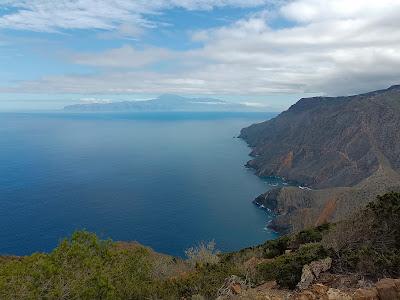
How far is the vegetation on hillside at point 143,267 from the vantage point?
17009mm

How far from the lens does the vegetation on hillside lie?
17009 mm

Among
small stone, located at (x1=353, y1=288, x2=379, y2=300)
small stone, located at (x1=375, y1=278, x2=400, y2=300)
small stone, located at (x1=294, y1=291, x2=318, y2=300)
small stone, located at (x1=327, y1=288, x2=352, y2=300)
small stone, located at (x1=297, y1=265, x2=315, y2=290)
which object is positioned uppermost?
small stone, located at (x1=375, y1=278, x2=400, y2=300)

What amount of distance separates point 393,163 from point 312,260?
185101 mm

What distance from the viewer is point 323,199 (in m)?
141

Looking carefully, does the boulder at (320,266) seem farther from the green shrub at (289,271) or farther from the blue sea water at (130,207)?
the blue sea water at (130,207)

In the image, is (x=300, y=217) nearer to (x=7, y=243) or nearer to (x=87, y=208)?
(x=87, y=208)

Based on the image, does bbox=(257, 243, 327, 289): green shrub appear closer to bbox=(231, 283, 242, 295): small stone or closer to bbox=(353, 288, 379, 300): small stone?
bbox=(231, 283, 242, 295): small stone

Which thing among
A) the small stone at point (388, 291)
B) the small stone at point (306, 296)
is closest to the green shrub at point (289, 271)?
the small stone at point (306, 296)

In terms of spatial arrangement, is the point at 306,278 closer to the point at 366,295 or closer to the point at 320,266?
the point at 320,266

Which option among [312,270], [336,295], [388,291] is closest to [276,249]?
[312,270]

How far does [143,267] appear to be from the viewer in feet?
76.8

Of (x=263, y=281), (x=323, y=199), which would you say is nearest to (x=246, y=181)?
(x=323, y=199)

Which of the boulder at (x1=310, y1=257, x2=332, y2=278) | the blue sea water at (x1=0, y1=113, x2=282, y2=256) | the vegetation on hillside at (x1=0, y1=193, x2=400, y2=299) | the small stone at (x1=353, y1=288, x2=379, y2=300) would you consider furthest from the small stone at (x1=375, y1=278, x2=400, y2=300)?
the blue sea water at (x1=0, y1=113, x2=282, y2=256)

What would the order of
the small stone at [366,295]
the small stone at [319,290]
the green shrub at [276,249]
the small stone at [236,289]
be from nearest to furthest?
1. the small stone at [366,295]
2. the small stone at [319,290]
3. the small stone at [236,289]
4. the green shrub at [276,249]
